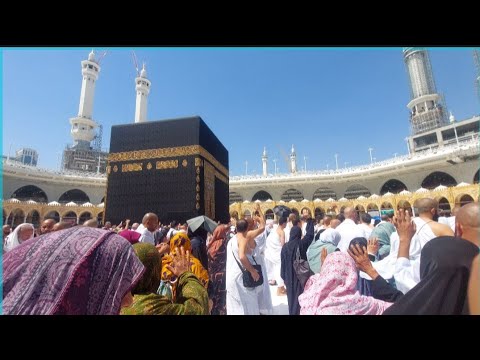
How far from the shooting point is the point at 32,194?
1784 cm

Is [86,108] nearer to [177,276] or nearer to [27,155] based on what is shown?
[27,155]

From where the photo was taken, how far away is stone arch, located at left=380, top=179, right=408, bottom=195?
19.1m

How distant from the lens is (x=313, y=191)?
20.8 metres

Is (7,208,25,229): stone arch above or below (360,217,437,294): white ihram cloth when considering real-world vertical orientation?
above

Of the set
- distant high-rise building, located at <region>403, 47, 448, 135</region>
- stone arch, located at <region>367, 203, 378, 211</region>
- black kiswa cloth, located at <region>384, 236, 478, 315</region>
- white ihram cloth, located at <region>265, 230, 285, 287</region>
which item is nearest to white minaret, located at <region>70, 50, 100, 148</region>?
stone arch, located at <region>367, 203, 378, 211</region>

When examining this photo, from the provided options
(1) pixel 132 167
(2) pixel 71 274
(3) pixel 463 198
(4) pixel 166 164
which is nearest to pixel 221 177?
(4) pixel 166 164

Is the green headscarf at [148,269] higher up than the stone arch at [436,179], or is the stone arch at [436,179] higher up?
the stone arch at [436,179]

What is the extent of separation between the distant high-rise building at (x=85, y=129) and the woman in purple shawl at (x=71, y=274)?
2787 cm

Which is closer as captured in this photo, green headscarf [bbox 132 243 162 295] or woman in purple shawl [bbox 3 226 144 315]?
woman in purple shawl [bbox 3 226 144 315]

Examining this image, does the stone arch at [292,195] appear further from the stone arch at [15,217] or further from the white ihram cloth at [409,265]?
the white ihram cloth at [409,265]

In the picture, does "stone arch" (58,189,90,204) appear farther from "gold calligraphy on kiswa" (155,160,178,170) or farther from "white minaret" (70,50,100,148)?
"gold calligraphy on kiswa" (155,160,178,170)

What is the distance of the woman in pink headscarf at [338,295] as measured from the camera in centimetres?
101

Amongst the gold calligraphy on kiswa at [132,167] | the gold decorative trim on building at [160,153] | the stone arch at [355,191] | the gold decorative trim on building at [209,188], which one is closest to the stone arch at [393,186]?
the stone arch at [355,191]
